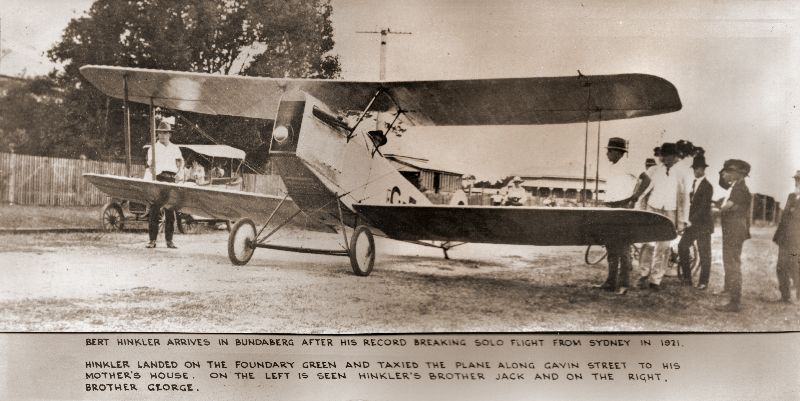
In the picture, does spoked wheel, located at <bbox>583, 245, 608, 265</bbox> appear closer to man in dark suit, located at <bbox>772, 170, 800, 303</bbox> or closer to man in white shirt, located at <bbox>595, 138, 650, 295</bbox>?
man in white shirt, located at <bbox>595, 138, 650, 295</bbox>

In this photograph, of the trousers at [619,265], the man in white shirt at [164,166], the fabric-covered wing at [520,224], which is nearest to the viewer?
the fabric-covered wing at [520,224]

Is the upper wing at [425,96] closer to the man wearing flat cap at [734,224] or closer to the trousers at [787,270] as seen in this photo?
the man wearing flat cap at [734,224]

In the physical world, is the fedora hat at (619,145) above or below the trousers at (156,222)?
above

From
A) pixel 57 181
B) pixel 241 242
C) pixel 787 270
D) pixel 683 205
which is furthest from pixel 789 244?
pixel 57 181

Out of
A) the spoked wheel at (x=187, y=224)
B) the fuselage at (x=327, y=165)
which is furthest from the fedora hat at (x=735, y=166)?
the spoked wheel at (x=187, y=224)

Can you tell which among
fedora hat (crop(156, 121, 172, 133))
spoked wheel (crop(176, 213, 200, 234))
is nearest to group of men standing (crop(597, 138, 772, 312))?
spoked wheel (crop(176, 213, 200, 234))

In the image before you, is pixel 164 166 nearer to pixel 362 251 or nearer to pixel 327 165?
pixel 327 165

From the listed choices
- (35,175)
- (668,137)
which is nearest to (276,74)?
(35,175)
